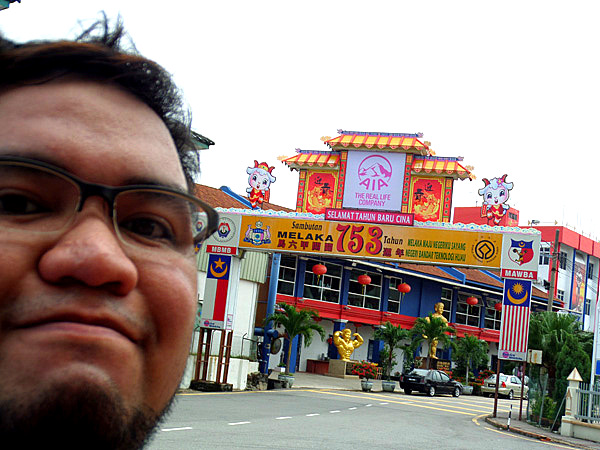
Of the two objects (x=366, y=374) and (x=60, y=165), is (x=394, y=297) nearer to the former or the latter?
(x=366, y=374)

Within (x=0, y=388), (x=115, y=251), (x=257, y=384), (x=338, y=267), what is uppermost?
(x=338, y=267)

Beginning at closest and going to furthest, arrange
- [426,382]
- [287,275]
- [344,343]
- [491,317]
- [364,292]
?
[426,382] < [287,275] < [344,343] < [364,292] < [491,317]

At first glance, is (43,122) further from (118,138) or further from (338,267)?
(338,267)

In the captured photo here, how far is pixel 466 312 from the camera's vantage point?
40594 mm

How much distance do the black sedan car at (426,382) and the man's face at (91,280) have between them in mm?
28012

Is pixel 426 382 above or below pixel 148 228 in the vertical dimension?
below

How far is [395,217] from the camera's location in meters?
19.0

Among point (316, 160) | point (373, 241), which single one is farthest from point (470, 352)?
point (373, 241)

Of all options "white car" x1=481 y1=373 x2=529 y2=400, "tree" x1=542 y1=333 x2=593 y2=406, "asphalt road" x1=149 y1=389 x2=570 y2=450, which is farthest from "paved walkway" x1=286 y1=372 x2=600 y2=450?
"white car" x1=481 y1=373 x2=529 y2=400

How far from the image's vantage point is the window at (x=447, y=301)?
39.4m

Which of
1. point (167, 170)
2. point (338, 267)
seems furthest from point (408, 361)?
point (167, 170)

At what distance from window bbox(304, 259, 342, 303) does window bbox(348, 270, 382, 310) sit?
2.88 feet

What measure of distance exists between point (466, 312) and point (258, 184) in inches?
860

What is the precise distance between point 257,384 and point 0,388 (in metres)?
22.2
